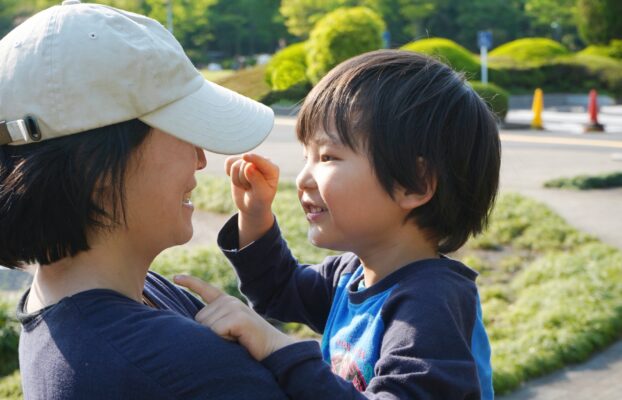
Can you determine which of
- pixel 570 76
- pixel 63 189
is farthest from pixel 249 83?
pixel 570 76

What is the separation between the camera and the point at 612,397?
14.4 feet

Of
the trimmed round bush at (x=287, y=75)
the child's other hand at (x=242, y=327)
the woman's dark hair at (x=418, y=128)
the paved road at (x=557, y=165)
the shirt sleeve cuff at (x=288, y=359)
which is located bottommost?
the paved road at (x=557, y=165)

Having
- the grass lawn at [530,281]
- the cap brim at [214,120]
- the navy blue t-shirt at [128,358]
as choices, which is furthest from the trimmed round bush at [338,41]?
the navy blue t-shirt at [128,358]

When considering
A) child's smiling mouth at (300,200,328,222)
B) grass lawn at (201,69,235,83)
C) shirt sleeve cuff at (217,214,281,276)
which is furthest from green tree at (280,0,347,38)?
child's smiling mouth at (300,200,328,222)

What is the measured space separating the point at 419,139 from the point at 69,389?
3.31 ft

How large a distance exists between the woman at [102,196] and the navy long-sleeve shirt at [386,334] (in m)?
0.13

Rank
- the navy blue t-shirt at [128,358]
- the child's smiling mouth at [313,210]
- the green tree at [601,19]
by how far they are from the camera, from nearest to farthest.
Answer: the navy blue t-shirt at [128,358]
the child's smiling mouth at [313,210]
the green tree at [601,19]

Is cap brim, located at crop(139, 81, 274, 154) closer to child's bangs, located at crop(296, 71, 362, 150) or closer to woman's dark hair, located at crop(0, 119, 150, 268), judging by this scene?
woman's dark hair, located at crop(0, 119, 150, 268)

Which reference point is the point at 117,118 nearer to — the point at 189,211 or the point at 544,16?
the point at 189,211

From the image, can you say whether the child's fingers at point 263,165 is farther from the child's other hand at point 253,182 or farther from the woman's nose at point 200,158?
the woman's nose at point 200,158

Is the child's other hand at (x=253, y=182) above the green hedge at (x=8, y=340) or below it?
above

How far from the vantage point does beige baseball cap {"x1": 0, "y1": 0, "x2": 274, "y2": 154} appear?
4.83 ft

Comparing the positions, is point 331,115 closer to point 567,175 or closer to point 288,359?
point 288,359

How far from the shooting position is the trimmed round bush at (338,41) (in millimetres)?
4125
